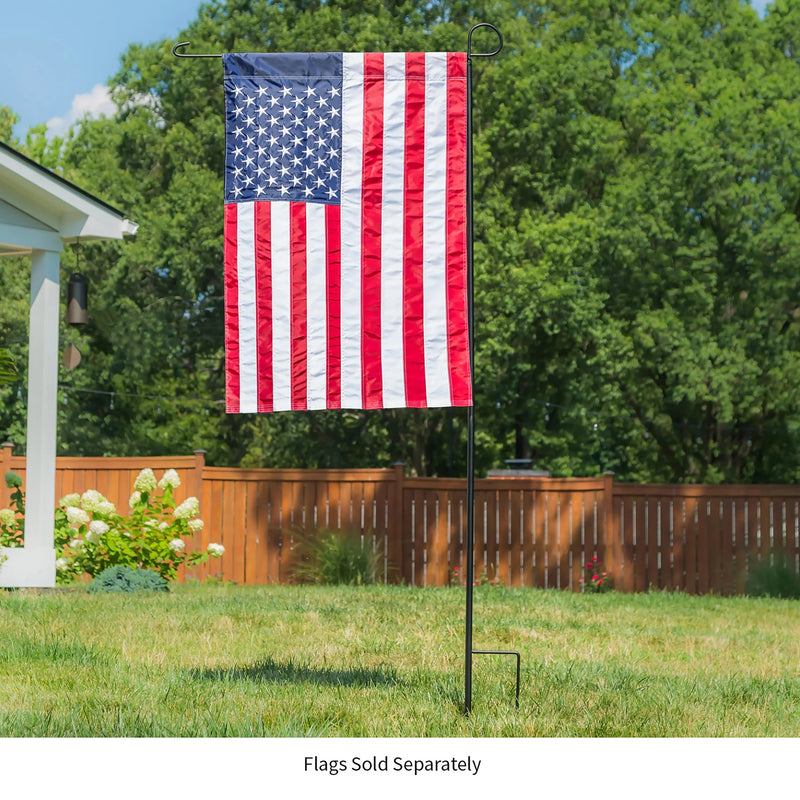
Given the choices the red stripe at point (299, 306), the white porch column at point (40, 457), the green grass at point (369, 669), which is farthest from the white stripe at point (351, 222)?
the white porch column at point (40, 457)

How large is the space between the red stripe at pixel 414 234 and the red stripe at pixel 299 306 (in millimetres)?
562

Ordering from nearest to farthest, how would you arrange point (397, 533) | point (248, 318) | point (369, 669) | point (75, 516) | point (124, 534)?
point (248, 318)
point (369, 669)
point (75, 516)
point (124, 534)
point (397, 533)

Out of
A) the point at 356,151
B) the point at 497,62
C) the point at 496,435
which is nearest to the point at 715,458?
the point at 496,435

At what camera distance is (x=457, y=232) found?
19.2ft

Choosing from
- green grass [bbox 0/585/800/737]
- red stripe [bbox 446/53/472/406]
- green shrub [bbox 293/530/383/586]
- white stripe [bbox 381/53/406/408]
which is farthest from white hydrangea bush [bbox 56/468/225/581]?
red stripe [bbox 446/53/472/406]

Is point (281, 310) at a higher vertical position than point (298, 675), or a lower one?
higher

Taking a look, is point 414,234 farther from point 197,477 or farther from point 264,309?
point 197,477

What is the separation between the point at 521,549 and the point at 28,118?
27.5m

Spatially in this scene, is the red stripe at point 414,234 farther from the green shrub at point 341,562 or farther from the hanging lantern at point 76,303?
the green shrub at point 341,562

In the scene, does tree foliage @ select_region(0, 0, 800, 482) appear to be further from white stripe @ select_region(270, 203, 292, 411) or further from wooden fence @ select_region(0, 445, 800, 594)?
white stripe @ select_region(270, 203, 292, 411)

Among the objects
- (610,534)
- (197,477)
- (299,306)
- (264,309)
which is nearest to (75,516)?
(197,477)

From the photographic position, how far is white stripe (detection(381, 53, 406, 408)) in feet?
19.1

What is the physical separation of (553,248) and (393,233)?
56.7 ft

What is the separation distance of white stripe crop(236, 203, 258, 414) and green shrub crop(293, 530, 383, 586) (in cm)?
893
